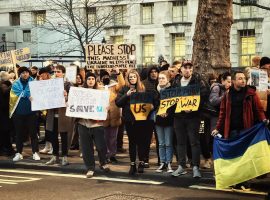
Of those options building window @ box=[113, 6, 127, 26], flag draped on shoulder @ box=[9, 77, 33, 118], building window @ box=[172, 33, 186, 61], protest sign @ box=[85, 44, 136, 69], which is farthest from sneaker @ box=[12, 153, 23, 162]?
building window @ box=[113, 6, 127, 26]

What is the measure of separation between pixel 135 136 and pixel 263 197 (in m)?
2.75

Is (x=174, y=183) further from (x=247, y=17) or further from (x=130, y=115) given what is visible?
(x=247, y=17)

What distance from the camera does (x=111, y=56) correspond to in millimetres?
11883

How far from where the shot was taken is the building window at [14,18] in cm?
4406

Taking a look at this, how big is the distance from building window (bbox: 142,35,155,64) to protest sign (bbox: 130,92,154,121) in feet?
91.1

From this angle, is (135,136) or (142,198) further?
(135,136)

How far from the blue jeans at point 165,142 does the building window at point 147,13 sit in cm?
2842

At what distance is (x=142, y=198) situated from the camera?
8.16 m

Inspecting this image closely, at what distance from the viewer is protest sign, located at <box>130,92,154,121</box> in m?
9.94

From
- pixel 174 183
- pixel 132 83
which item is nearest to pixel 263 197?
pixel 174 183

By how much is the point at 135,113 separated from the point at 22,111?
9.80ft

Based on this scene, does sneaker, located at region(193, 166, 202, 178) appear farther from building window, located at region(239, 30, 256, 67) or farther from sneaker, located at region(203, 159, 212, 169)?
building window, located at region(239, 30, 256, 67)

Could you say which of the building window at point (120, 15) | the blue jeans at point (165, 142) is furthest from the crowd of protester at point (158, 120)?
the building window at point (120, 15)

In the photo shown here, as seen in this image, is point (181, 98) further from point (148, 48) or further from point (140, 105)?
point (148, 48)
